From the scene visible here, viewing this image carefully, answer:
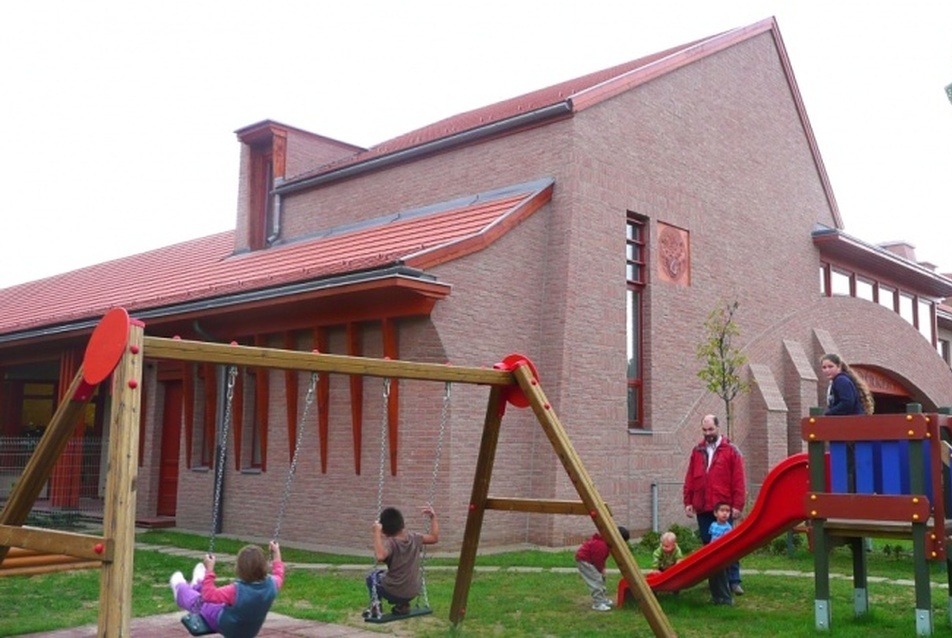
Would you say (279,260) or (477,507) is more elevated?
(279,260)

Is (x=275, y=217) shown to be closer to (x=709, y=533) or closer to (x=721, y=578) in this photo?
(x=709, y=533)

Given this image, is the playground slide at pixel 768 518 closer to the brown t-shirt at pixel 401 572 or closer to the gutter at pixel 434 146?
the brown t-shirt at pixel 401 572

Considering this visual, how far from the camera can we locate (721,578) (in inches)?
389

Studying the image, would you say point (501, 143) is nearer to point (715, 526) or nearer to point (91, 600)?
point (715, 526)

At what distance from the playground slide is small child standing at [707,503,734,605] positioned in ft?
0.88

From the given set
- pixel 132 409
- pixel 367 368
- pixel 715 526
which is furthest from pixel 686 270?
pixel 132 409

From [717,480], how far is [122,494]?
6.75 m

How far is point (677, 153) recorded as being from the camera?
18.5 meters

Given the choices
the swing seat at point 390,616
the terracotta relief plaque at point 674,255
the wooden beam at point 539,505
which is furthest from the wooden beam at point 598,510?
the terracotta relief plaque at point 674,255

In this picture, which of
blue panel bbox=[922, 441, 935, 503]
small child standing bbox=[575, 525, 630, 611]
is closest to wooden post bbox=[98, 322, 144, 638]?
small child standing bbox=[575, 525, 630, 611]

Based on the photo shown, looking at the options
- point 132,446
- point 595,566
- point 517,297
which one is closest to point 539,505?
point 595,566

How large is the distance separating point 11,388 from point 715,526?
67.4 feet

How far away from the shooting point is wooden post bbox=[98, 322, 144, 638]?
213 inches

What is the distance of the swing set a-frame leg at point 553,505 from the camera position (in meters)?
7.86
